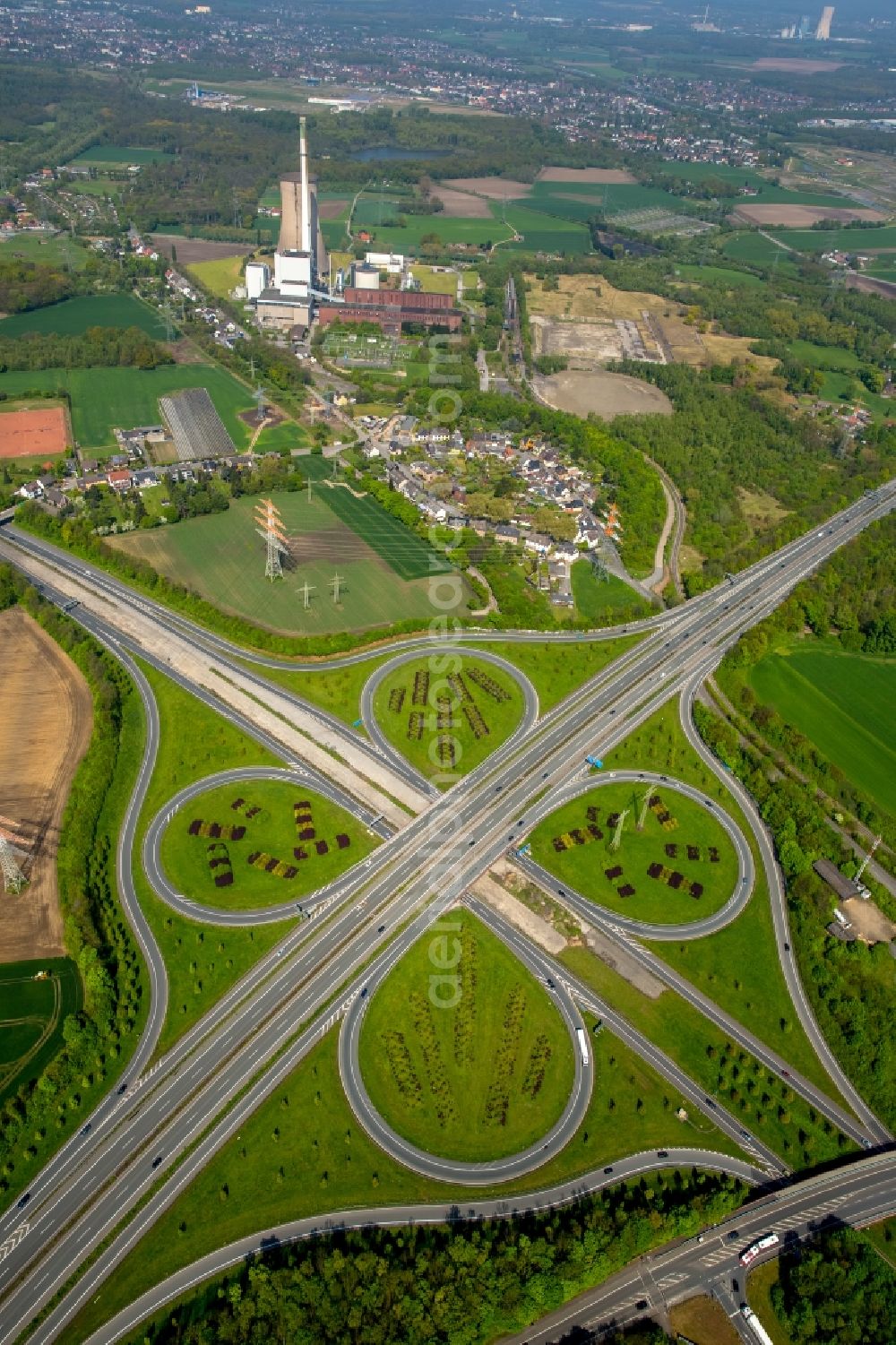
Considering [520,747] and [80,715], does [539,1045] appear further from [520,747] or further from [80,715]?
[80,715]

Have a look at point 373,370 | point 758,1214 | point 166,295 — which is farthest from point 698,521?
point 166,295

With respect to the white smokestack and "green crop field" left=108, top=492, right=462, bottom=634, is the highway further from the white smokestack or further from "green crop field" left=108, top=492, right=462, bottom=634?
the white smokestack

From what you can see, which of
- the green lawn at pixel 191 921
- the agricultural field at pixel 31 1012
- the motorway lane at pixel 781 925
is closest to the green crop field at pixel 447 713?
the green lawn at pixel 191 921

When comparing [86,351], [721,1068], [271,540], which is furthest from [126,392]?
[721,1068]

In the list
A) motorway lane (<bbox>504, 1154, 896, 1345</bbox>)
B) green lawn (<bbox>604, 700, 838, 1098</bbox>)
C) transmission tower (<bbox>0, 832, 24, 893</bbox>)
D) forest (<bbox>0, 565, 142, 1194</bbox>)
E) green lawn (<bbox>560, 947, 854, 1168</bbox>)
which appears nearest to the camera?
motorway lane (<bbox>504, 1154, 896, 1345</bbox>)

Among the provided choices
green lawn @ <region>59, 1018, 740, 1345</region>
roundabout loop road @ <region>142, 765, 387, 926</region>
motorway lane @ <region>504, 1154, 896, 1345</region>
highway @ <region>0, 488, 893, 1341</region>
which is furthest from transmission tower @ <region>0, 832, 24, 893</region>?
motorway lane @ <region>504, 1154, 896, 1345</region>

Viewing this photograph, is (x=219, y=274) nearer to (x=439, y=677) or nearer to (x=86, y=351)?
(x=86, y=351)
